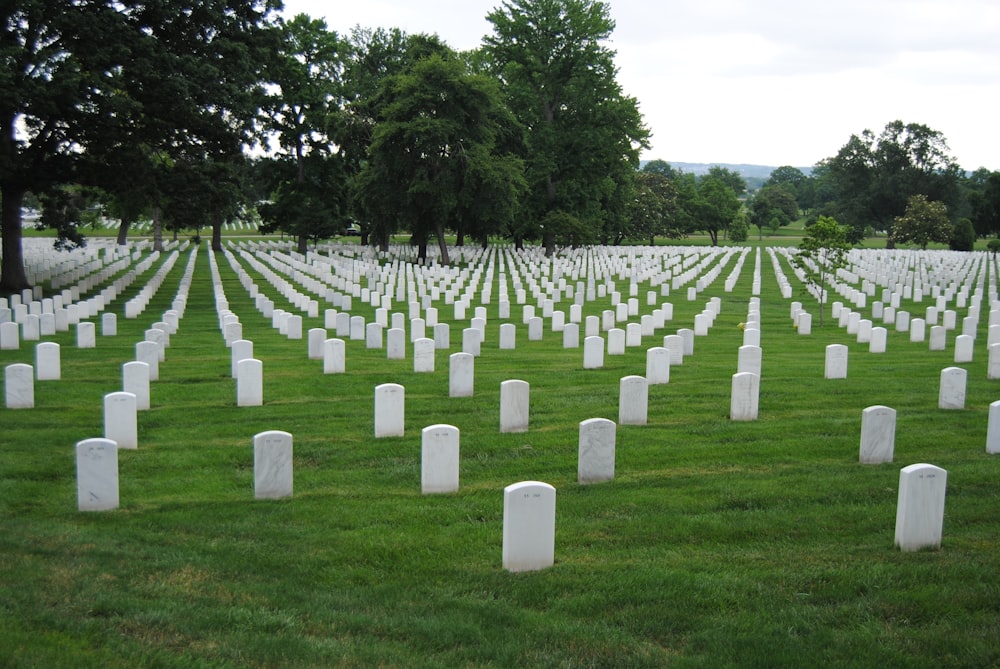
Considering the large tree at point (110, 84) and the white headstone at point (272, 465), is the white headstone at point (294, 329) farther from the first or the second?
the white headstone at point (272, 465)

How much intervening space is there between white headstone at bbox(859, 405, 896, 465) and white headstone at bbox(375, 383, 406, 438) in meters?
4.93

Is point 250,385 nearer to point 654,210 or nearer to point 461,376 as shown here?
point 461,376

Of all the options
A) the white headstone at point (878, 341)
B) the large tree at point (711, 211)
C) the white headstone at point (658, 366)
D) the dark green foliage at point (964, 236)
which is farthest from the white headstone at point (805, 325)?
the large tree at point (711, 211)

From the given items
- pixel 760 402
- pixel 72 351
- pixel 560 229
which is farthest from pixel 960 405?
pixel 560 229

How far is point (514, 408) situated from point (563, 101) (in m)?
47.5

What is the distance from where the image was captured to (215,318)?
23047mm

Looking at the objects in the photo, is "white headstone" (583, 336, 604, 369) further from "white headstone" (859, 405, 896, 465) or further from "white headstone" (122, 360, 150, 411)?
"white headstone" (122, 360, 150, 411)

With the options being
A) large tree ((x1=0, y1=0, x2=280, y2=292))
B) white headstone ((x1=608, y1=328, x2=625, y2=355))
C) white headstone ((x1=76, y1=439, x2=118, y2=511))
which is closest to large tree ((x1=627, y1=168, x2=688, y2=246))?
large tree ((x1=0, y1=0, x2=280, y2=292))

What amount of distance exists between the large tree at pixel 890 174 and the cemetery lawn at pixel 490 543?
81.8m

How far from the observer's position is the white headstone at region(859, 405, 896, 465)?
9070 millimetres

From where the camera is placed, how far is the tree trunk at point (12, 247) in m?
27.3

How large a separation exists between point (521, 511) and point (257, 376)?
694 cm

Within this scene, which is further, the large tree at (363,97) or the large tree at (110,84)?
the large tree at (363,97)

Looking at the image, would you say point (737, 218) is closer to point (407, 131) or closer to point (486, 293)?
point (407, 131)
